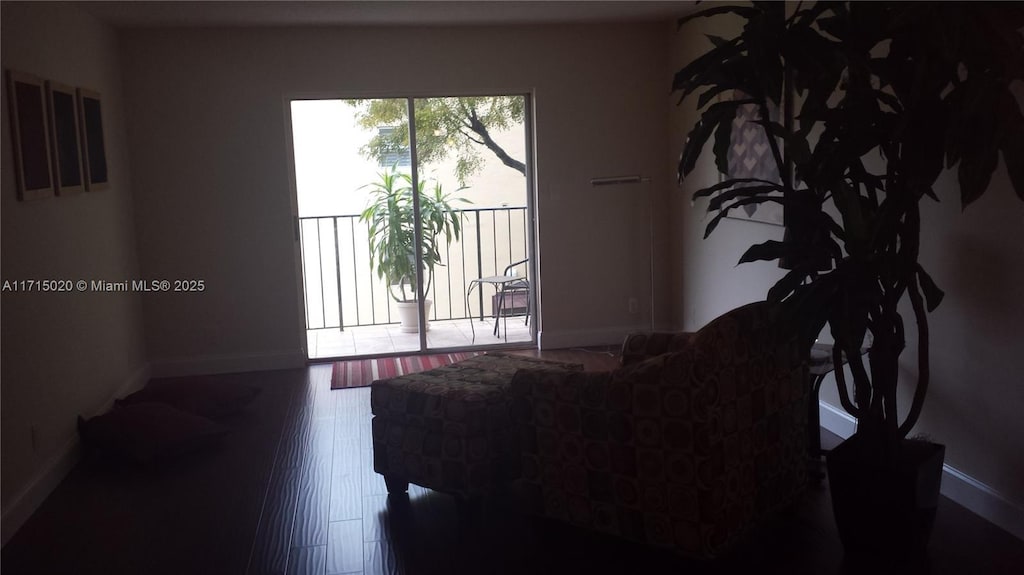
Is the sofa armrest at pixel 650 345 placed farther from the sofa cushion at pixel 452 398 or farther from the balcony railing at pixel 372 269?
the balcony railing at pixel 372 269

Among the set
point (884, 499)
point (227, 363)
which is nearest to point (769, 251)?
point (884, 499)

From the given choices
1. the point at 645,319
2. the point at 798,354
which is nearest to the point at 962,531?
the point at 798,354

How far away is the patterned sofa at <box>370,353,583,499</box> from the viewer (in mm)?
3316

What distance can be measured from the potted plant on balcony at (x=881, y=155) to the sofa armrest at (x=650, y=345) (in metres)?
0.62

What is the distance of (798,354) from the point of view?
10.1ft

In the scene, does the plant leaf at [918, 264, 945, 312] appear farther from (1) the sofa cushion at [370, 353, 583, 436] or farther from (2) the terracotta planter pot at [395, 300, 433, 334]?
(2) the terracotta planter pot at [395, 300, 433, 334]

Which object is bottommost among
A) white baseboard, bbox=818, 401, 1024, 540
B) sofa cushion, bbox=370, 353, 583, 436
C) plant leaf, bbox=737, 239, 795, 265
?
white baseboard, bbox=818, 401, 1024, 540

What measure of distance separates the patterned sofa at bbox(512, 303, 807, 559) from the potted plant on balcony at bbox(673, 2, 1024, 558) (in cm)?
21

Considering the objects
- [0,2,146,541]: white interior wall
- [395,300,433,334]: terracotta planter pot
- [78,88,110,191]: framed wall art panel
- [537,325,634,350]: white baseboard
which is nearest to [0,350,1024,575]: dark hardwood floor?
[0,2,146,541]: white interior wall

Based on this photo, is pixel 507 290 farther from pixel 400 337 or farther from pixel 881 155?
pixel 881 155

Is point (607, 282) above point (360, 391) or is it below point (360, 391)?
above

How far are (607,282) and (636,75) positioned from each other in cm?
153

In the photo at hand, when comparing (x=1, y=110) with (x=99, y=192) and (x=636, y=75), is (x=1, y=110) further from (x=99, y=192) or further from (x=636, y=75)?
(x=636, y=75)

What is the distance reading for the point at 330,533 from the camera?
11.0ft
